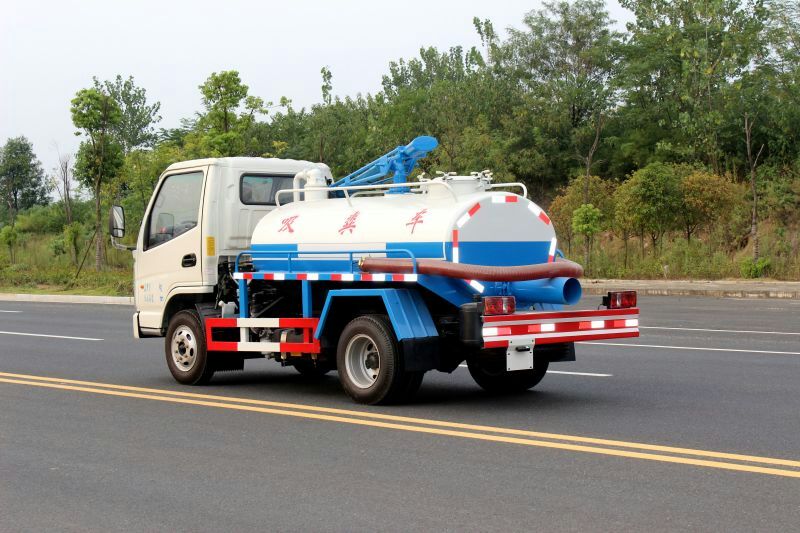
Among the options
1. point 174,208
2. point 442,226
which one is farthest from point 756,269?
point 442,226

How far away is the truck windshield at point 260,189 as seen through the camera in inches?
474

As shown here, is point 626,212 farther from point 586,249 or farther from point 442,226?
point 442,226

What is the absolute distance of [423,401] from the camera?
33.9 ft

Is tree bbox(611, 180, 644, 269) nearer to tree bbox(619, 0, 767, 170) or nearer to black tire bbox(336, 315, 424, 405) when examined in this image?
tree bbox(619, 0, 767, 170)

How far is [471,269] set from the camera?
948 centimetres

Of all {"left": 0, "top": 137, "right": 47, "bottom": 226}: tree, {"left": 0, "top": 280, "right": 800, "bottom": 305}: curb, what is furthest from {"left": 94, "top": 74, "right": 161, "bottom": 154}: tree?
{"left": 0, "top": 280, "right": 800, "bottom": 305}: curb

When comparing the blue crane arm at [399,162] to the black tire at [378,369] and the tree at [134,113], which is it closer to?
the black tire at [378,369]

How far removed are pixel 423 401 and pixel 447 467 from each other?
3.05m

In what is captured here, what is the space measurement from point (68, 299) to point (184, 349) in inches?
845

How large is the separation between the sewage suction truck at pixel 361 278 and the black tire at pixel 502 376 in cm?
1

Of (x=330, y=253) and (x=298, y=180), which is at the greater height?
(x=298, y=180)

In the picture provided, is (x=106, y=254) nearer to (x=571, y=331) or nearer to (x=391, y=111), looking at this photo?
(x=391, y=111)

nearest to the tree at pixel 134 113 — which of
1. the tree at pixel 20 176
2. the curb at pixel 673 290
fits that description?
the tree at pixel 20 176

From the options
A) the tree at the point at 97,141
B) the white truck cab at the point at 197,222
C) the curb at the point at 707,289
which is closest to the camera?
the white truck cab at the point at 197,222
